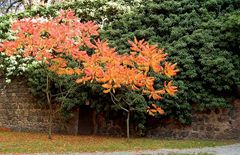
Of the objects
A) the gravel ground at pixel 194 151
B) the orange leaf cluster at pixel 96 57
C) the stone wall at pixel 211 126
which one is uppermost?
the orange leaf cluster at pixel 96 57

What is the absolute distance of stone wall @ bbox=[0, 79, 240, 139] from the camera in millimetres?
13000

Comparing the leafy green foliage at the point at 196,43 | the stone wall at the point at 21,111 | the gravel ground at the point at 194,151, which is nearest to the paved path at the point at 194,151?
the gravel ground at the point at 194,151

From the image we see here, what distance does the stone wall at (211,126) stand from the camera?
12906 millimetres

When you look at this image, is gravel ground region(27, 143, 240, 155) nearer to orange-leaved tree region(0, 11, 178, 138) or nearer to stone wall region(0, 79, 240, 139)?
orange-leaved tree region(0, 11, 178, 138)

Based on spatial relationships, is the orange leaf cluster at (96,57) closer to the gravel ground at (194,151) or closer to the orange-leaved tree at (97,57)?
the orange-leaved tree at (97,57)

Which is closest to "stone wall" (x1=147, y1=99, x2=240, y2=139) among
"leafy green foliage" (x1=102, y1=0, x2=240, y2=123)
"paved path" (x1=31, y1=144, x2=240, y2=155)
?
"leafy green foliage" (x1=102, y1=0, x2=240, y2=123)

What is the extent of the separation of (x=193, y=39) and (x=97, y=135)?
5.03 m

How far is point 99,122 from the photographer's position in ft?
48.0

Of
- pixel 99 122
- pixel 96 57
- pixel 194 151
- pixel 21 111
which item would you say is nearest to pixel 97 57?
pixel 96 57

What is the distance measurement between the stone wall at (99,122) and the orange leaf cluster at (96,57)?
1.45m

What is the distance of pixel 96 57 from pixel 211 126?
4.88 metres

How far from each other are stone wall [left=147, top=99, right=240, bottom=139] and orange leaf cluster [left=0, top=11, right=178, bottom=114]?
1.22 meters

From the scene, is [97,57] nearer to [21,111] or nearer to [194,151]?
[194,151]

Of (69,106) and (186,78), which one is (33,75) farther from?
(186,78)
